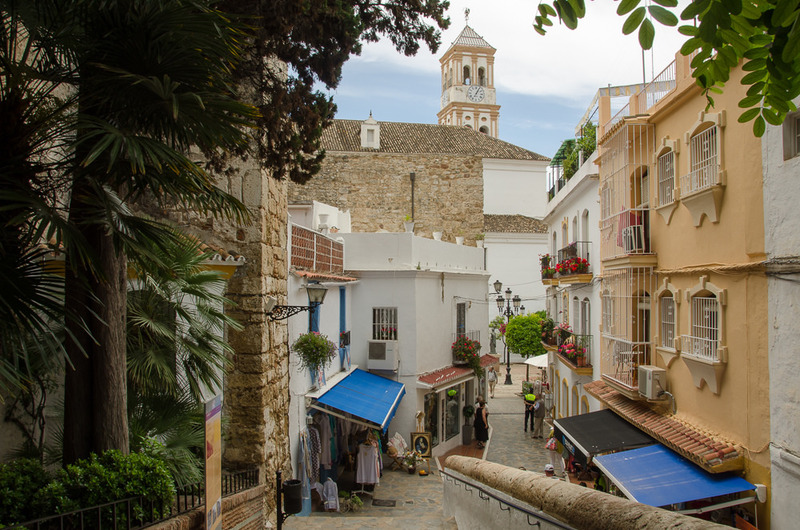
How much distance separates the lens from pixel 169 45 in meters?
4.65

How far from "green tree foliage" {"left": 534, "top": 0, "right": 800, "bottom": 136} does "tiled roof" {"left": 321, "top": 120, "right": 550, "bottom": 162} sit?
1057 inches

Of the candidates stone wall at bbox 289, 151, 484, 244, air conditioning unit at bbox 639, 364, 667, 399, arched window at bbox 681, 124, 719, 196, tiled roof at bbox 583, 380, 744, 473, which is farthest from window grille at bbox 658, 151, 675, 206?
stone wall at bbox 289, 151, 484, 244

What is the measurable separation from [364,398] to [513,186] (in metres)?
29.1

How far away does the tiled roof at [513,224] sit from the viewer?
40.8 m

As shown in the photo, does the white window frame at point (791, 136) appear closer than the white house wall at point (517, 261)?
Yes

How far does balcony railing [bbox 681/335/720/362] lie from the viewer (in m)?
9.59

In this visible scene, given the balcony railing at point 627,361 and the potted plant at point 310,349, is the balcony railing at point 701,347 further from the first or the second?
the potted plant at point 310,349

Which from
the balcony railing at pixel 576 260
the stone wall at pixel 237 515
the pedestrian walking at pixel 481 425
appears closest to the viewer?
the stone wall at pixel 237 515

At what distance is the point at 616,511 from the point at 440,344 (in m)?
15.7

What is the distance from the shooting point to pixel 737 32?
2982mm

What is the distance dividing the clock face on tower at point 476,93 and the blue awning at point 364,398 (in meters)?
45.0

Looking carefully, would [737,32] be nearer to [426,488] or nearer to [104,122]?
[104,122]

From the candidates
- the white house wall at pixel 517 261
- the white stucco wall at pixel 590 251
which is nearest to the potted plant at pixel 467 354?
the white stucco wall at pixel 590 251

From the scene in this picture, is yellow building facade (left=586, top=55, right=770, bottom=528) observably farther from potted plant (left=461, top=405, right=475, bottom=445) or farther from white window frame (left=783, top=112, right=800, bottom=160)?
potted plant (left=461, top=405, right=475, bottom=445)
